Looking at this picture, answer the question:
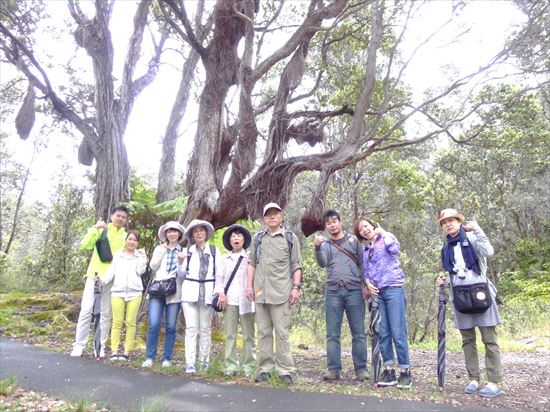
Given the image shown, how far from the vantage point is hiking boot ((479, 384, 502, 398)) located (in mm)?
5066

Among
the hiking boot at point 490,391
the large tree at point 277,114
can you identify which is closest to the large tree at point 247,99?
the large tree at point 277,114

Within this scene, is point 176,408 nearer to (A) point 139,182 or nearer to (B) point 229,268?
(B) point 229,268

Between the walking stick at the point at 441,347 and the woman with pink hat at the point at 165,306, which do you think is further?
the woman with pink hat at the point at 165,306

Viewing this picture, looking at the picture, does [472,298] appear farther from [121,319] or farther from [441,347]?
[121,319]

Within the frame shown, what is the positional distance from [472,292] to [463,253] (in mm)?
435

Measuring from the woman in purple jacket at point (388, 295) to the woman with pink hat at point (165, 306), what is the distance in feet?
7.87

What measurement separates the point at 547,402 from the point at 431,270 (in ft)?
33.1

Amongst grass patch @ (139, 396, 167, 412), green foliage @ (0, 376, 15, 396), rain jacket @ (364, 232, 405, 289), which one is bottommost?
grass patch @ (139, 396, 167, 412)

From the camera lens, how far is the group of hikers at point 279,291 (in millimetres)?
5293

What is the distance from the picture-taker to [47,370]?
18.3 feet

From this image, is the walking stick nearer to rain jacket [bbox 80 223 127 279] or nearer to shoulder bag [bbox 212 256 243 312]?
shoulder bag [bbox 212 256 243 312]

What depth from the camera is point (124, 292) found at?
639cm

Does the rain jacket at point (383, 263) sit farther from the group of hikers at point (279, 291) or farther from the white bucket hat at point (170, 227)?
the white bucket hat at point (170, 227)

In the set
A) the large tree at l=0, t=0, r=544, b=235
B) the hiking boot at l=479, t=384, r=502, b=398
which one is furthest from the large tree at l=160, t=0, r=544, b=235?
the hiking boot at l=479, t=384, r=502, b=398
